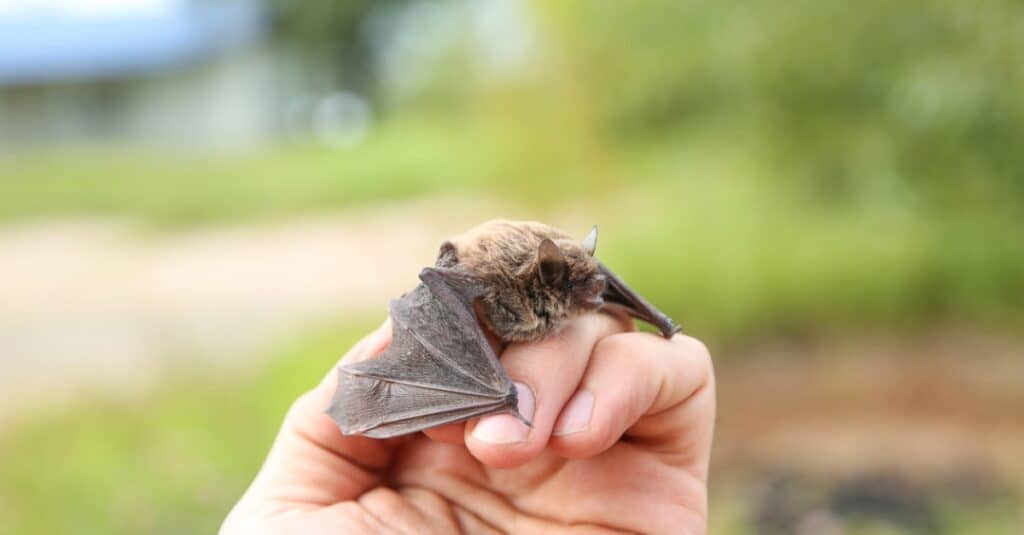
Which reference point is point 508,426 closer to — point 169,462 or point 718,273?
point 169,462

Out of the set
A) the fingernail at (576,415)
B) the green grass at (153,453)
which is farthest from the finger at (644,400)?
the green grass at (153,453)

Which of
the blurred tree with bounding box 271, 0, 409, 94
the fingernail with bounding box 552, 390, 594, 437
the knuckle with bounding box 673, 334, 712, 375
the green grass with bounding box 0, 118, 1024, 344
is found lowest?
the green grass with bounding box 0, 118, 1024, 344

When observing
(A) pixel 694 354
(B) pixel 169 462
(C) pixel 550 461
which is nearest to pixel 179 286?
(B) pixel 169 462

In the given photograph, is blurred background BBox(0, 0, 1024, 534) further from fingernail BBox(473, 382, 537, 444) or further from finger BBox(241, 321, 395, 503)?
fingernail BBox(473, 382, 537, 444)

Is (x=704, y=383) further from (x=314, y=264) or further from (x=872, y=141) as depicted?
(x=314, y=264)

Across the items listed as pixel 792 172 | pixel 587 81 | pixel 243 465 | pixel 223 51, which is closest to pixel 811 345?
pixel 792 172

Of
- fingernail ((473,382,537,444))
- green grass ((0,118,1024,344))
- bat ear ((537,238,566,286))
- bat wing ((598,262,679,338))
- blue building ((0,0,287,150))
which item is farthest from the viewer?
blue building ((0,0,287,150))

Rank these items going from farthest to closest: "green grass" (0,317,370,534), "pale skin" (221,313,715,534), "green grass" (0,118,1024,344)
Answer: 1. "green grass" (0,118,1024,344)
2. "green grass" (0,317,370,534)
3. "pale skin" (221,313,715,534)

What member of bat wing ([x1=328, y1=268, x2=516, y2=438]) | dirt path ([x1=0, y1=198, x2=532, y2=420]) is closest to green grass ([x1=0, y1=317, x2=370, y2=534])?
dirt path ([x1=0, y1=198, x2=532, y2=420])
